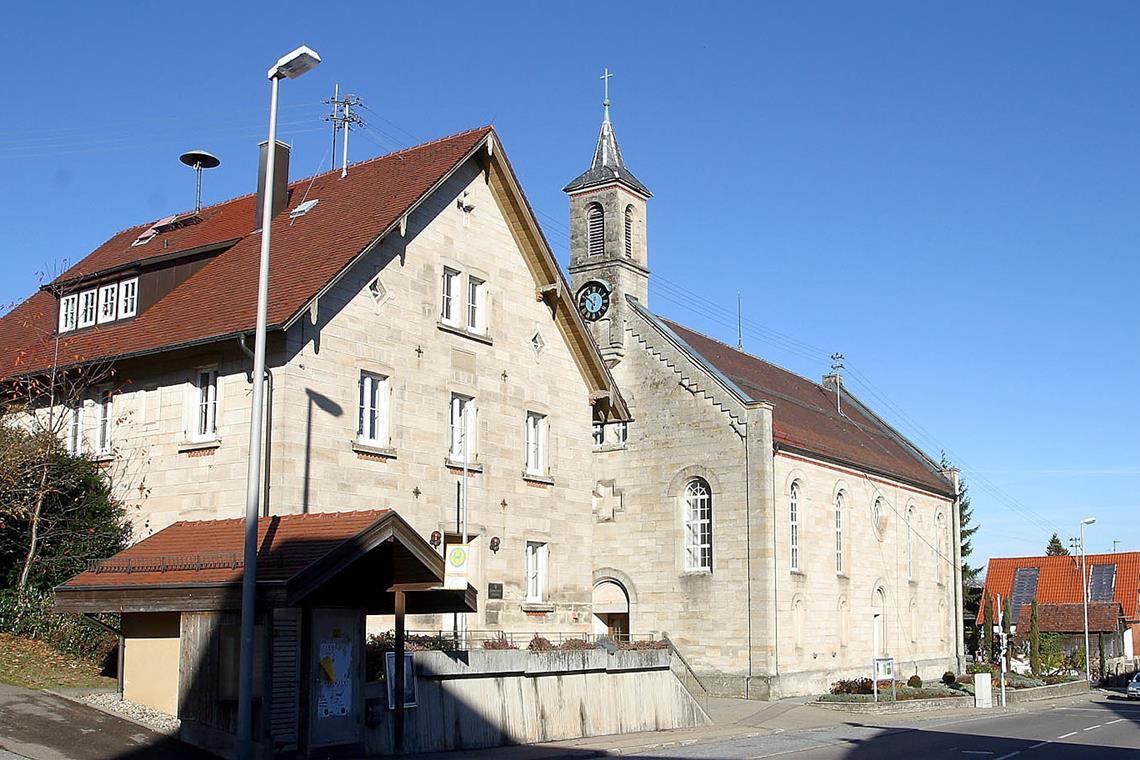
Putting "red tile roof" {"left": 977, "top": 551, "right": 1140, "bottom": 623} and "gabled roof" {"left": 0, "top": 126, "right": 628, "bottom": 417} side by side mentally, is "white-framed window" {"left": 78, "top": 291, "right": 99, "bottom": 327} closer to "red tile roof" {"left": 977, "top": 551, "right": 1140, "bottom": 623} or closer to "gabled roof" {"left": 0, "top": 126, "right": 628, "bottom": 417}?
"gabled roof" {"left": 0, "top": 126, "right": 628, "bottom": 417}

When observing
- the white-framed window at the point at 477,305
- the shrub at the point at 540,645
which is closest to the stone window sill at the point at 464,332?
the white-framed window at the point at 477,305

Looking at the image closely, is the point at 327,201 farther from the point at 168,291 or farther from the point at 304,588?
the point at 304,588

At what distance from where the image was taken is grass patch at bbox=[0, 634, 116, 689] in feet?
67.7

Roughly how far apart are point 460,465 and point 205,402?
572 cm

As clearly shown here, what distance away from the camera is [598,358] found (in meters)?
31.7

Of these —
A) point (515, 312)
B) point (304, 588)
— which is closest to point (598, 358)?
point (515, 312)

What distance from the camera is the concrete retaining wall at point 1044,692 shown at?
1816 inches

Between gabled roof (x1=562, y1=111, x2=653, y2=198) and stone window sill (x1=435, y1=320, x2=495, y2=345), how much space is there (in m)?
17.6

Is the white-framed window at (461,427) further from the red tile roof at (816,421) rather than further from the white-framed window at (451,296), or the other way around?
the red tile roof at (816,421)

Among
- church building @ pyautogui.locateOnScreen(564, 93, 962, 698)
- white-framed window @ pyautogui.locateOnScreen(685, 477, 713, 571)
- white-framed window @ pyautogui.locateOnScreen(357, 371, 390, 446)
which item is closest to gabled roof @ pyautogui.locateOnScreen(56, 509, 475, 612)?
white-framed window @ pyautogui.locateOnScreen(357, 371, 390, 446)

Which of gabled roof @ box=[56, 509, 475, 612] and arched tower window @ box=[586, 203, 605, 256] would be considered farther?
arched tower window @ box=[586, 203, 605, 256]

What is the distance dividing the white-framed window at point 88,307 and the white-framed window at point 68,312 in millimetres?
212

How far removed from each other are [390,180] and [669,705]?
13.8m

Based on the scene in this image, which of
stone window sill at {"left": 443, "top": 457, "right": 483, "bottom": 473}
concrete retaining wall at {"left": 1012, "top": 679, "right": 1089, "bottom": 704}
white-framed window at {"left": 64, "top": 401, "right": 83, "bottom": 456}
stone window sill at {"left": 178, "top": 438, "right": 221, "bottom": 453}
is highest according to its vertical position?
white-framed window at {"left": 64, "top": 401, "right": 83, "bottom": 456}
